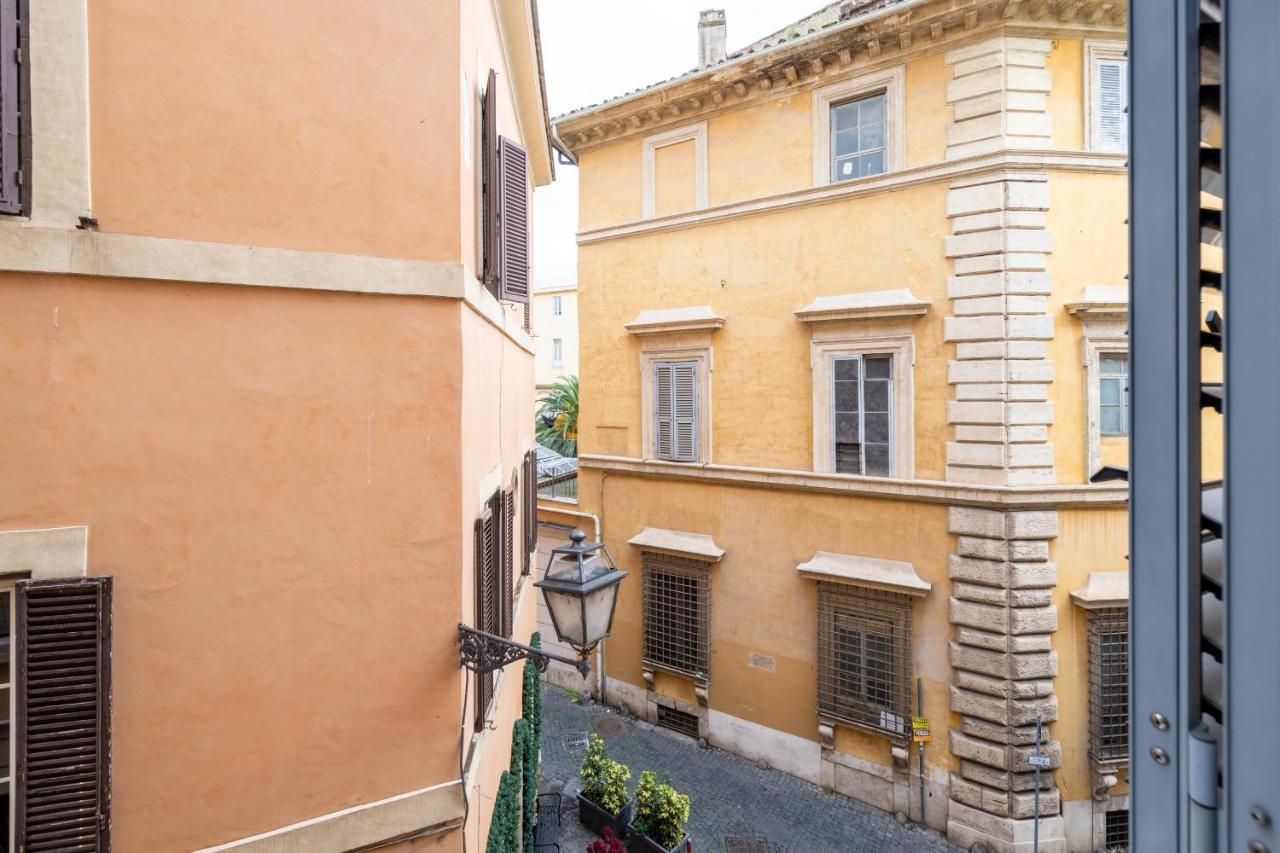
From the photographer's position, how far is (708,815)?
34.8ft

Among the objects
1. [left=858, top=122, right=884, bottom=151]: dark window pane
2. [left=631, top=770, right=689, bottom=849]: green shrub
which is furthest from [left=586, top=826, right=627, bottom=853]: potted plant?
[left=858, top=122, right=884, bottom=151]: dark window pane

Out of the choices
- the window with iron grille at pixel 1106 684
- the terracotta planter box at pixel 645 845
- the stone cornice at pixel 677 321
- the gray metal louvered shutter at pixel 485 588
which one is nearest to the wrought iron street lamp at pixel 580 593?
the gray metal louvered shutter at pixel 485 588

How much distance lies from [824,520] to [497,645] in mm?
8263

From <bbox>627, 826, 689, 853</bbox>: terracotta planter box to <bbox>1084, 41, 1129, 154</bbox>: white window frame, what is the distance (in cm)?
1135

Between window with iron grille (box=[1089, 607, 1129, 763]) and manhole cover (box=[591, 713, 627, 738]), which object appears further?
manhole cover (box=[591, 713, 627, 738])

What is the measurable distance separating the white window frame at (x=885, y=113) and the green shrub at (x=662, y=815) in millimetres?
9689

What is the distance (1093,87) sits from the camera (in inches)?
381

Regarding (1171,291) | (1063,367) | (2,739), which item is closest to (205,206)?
(2,739)

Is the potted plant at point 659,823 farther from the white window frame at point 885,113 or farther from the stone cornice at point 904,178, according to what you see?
the white window frame at point 885,113

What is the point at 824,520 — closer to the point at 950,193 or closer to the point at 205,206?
the point at 950,193

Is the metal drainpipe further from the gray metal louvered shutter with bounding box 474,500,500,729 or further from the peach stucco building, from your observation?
the peach stucco building

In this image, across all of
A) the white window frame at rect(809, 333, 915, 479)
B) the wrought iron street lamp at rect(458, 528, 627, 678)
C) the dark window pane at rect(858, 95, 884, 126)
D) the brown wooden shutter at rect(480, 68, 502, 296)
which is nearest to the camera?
the wrought iron street lamp at rect(458, 528, 627, 678)

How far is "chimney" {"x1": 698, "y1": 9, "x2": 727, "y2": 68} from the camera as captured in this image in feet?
45.9

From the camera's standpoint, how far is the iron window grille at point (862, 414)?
421 inches
